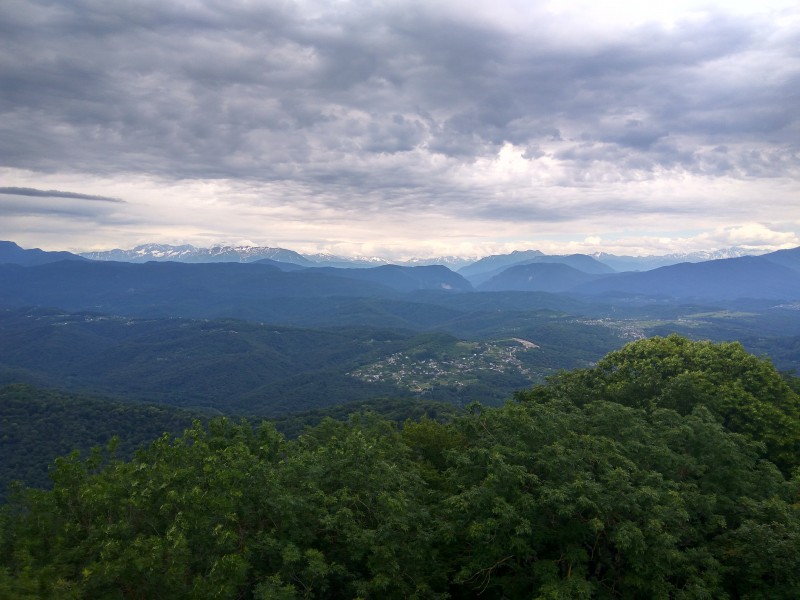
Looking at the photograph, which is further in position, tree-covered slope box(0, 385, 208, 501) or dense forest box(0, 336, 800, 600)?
tree-covered slope box(0, 385, 208, 501)

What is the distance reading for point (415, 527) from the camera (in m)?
19.6

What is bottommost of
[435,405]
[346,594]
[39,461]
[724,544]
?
[39,461]

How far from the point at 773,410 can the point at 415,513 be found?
30.9m

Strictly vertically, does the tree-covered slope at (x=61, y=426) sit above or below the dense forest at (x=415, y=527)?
below

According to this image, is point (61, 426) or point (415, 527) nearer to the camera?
point (415, 527)

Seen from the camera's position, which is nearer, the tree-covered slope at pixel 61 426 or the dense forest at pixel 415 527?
the dense forest at pixel 415 527

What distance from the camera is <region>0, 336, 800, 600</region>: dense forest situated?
15.6 metres

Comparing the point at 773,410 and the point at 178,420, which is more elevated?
the point at 773,410

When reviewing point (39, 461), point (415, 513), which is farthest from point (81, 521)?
point (39, 461)

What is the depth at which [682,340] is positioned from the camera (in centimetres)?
5131

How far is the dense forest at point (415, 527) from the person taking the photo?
1562 cm

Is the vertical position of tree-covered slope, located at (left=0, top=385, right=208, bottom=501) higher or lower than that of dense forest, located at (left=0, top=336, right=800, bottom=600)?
lower

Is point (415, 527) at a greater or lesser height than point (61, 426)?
greater

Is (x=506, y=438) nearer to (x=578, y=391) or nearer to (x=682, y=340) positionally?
(x=578, y=391)
